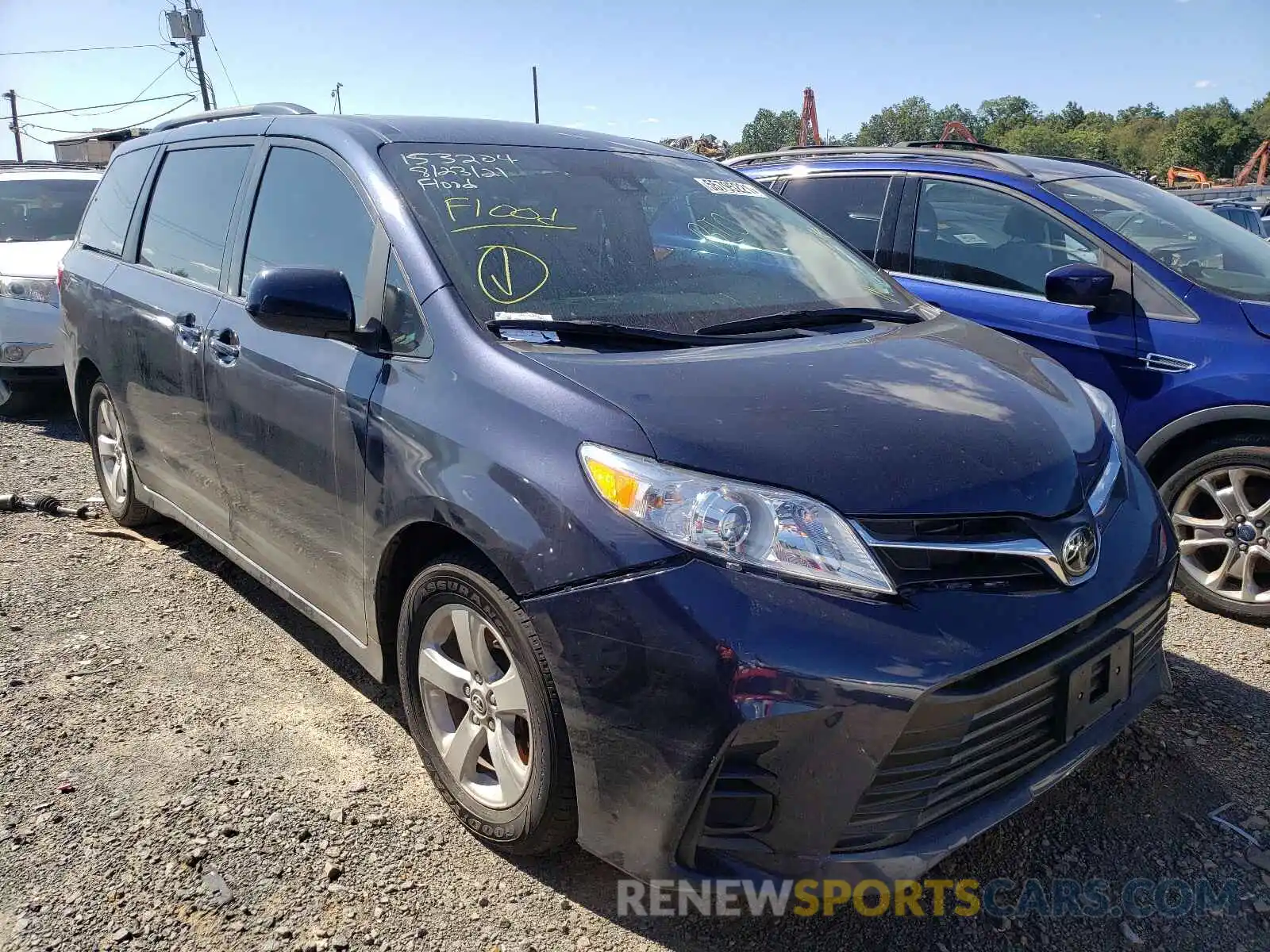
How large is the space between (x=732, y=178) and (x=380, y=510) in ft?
6.40

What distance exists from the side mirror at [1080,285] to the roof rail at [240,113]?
2.99 m

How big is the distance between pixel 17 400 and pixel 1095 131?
118391 millimetres

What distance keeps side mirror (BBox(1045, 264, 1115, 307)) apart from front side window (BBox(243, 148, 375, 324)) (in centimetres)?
283

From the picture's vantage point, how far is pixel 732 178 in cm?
360

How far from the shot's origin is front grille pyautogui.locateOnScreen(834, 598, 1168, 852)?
1838 mm

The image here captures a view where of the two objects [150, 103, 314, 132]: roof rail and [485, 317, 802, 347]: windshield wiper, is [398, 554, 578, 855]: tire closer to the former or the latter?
[485, 317, 802, 347]: windshield wiper

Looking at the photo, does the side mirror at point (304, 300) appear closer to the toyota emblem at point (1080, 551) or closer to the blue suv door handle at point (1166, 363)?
the toyota emblem at point (1080, 551)

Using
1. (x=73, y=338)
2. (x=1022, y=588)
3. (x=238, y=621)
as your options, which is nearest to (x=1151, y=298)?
(x=1022, y=588)

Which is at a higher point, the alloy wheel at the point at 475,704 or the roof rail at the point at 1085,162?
the roof rail at the point at 1085,162

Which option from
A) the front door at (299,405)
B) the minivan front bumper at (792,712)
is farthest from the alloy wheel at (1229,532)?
the front door at (299,405)

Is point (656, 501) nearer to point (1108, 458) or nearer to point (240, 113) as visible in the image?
point (1108, 458)

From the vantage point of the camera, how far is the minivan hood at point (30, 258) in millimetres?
6961

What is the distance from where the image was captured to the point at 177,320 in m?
3.47

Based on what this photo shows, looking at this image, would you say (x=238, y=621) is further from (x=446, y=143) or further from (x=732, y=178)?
(x=732, y=178)
